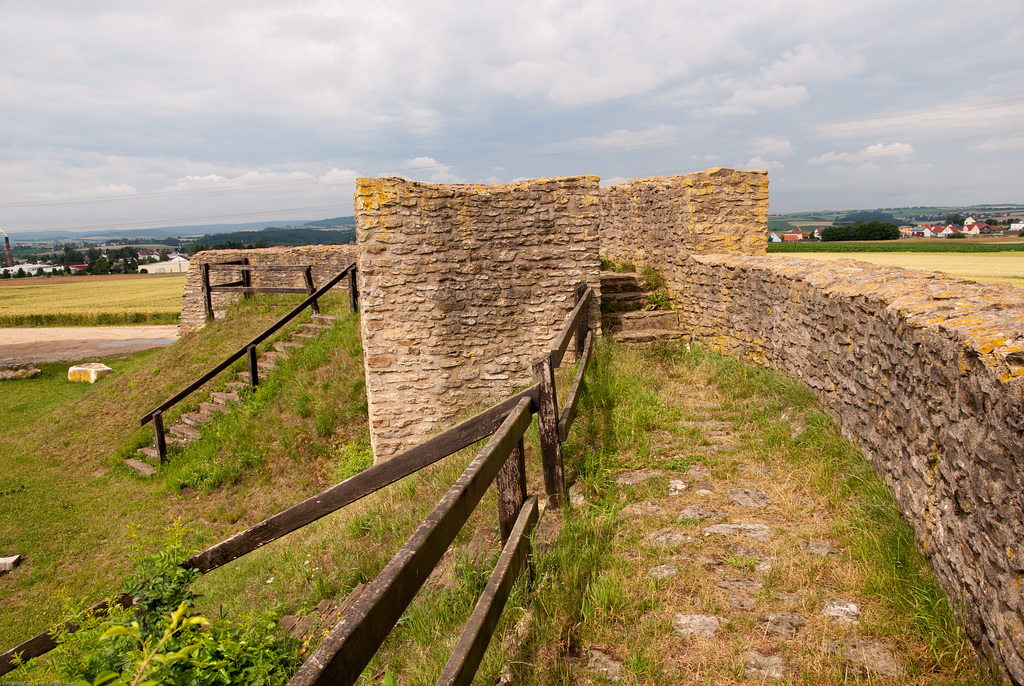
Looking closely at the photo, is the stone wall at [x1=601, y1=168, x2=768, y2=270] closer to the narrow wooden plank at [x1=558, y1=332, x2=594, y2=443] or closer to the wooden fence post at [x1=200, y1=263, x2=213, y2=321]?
the narrow wooden plank at [x1=558, y1=332, x2=594, y2=443]

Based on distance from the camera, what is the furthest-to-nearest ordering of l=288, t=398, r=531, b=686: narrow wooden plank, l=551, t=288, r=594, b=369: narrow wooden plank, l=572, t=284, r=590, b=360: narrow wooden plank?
l=572, t=284, r=590, b=360: narrow wooden plank, l=551, t=288, r=594, b=369: narrow wooden plank, l=288, t=398, r=531, b=686: narrow wooden plank

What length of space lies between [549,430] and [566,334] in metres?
1.43

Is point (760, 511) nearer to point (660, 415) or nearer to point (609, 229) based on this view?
point (660, 415)

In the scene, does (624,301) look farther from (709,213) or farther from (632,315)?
(709,213)

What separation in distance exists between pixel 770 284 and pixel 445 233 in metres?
4.05

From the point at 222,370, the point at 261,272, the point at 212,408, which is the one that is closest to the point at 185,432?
the point at 212,408

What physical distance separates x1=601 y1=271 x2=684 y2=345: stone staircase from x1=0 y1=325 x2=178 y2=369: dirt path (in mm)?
21428

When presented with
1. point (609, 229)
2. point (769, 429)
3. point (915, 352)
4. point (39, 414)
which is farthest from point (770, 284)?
point (39, 414)

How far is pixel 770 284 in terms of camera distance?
6508mm

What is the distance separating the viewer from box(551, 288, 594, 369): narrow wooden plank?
13.5 ft

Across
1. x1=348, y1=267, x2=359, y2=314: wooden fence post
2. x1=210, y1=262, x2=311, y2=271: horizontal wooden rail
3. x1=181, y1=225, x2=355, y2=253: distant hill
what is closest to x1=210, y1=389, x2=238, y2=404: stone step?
x1=348, y1=267, x2=359, y2=314: wooden fence post

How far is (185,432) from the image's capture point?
440 inches

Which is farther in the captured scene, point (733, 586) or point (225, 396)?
point (225, 396)

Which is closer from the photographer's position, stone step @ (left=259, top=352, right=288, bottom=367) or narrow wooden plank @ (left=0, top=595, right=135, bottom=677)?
narrow wooden plank @ (left=0, top=595, right=135, bottom=677)
